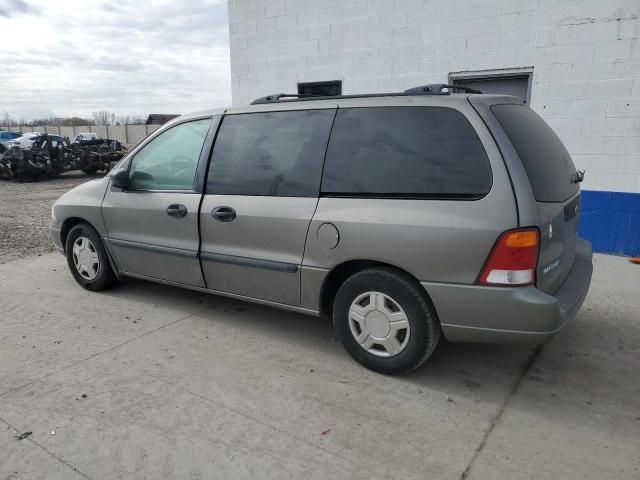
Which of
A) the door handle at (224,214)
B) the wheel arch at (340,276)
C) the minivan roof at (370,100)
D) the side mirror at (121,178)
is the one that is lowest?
the wheel arch at (340,276)

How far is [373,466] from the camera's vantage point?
8.07ft

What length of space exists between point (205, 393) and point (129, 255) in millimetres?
1934

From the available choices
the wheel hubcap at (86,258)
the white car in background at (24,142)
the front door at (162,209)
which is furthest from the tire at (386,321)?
the white car in background at (24,142)

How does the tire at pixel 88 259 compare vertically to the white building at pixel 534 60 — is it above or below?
below

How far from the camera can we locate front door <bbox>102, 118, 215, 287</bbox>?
4043 mm

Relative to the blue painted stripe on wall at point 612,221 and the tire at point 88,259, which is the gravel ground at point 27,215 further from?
the blue painted stripe on wall at point 612,221

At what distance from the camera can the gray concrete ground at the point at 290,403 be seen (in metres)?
2.49

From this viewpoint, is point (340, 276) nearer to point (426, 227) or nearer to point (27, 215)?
point (426, 227)

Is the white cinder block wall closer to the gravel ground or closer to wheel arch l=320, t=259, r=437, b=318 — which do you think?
wheel arch l=320, t=259, r=437, b=318

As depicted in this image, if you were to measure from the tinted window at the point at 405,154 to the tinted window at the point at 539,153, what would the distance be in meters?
0.26

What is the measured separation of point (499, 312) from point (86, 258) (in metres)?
3.97

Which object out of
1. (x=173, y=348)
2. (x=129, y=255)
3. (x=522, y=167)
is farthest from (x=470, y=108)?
(x=129, y=255)

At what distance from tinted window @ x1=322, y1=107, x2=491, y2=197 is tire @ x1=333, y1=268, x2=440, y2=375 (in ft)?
1.85

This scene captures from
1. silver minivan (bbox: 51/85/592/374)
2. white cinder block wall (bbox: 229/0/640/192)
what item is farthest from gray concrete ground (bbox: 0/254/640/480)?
white cinder block wall (bbox: 229/0/640/192)
